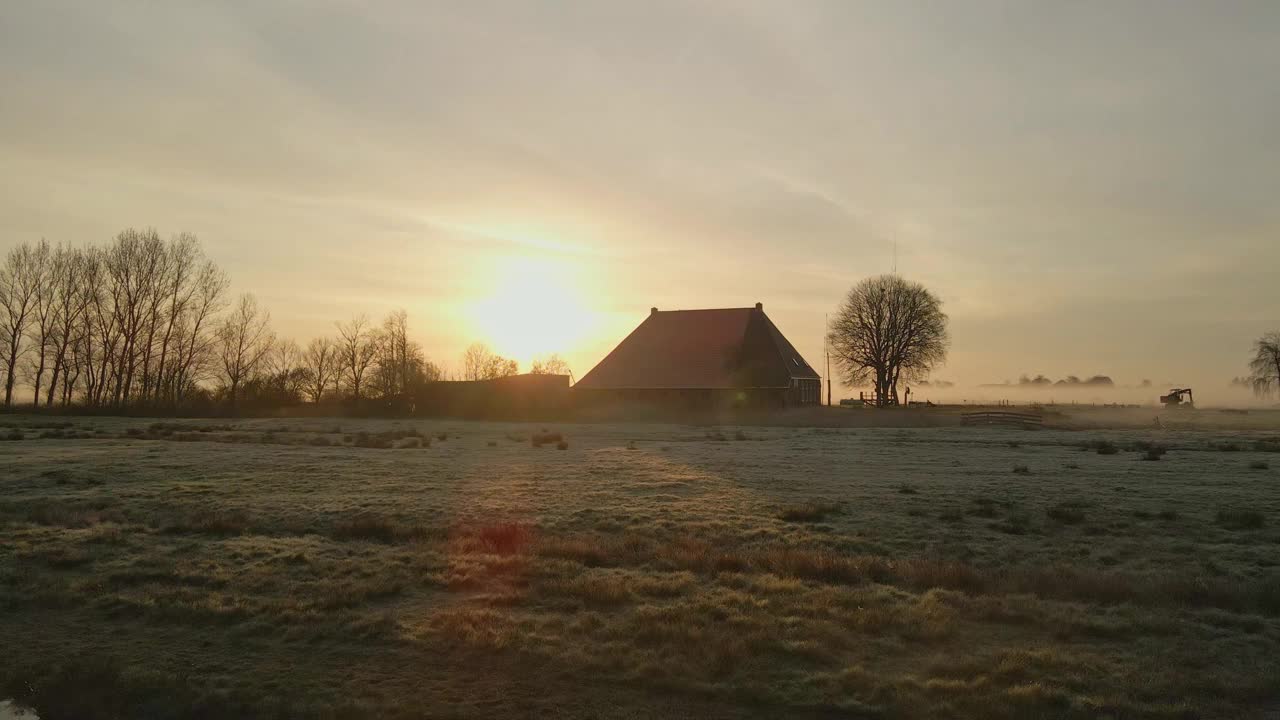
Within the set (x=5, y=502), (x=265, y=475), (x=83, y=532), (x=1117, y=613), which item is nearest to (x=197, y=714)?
(x=83, y=532)

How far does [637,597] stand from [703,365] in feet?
203

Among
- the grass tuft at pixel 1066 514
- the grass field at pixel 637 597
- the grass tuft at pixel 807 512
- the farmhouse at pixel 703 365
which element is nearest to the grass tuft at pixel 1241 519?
the grass field at pixel 637 597

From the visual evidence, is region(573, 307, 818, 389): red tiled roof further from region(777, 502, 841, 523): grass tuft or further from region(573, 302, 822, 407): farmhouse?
region(777, 502, 841, 523): grass tuft

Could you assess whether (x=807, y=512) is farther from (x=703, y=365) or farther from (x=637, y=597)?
(x=703, y=365)

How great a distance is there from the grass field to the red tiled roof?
48.1 meters

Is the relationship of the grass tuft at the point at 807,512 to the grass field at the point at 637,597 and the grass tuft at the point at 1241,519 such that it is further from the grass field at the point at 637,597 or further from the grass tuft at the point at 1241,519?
the grass tuft at the point at 1241,519

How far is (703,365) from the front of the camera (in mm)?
72375

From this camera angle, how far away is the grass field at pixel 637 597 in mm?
7973

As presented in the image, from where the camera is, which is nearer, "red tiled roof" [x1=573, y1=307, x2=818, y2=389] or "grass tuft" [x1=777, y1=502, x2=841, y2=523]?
"grass tuft" [x1=777, y1=502, x2=841, y2=523]

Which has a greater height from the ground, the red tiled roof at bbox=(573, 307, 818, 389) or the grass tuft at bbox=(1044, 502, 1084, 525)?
the red tiled roof at bbox=(573, 307, 818, 389)

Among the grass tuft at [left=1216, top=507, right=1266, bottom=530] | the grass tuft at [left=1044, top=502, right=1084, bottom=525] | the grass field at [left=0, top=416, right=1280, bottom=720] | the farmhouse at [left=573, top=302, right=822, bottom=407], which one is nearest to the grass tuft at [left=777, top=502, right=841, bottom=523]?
the grass field at [left=0, top=416, right=1280, bottom=720]

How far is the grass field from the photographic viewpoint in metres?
7.97

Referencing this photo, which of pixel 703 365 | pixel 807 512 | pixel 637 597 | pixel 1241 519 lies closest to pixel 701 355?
pixel 703 365

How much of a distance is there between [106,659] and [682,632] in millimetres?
6430
